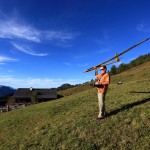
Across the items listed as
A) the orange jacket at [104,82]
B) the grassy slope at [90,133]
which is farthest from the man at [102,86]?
the grassy slope at [90,133]

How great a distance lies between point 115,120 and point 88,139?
7.68 feet

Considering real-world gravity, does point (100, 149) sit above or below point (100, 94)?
below

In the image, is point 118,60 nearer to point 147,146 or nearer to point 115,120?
point 115,120

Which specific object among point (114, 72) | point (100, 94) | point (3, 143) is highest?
point (114, 72)

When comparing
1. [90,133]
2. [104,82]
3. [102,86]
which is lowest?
[90,133]

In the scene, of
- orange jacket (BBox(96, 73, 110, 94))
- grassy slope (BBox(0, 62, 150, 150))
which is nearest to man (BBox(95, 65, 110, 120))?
orange jacket (BBox(96, 73, 110, 94))

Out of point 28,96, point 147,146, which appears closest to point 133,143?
point 147,146

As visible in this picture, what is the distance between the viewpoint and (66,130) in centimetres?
1328

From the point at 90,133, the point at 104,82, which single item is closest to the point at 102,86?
the point at 104,82

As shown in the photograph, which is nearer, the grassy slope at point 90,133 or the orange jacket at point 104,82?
the grassy slope at point 90,133

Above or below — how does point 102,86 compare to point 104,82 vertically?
below

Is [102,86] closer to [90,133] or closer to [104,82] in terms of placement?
[104,82]

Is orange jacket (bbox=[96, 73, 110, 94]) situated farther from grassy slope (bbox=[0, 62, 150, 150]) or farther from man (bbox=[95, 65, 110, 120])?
grassy slope (bbox=[0, 62, 150, 150])

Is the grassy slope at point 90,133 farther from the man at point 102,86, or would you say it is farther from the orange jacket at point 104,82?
the orange jacket at point 104,82
